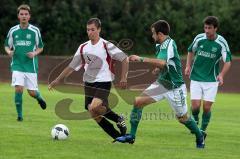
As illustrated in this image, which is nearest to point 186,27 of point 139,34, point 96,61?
point 139,34

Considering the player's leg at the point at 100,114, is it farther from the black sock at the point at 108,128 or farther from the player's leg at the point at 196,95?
the player's leg at the point at 196,95

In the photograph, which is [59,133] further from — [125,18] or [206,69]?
[125,18]

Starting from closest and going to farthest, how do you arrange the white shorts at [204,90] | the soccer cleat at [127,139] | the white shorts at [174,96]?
1. the white shorts at [174,96]
2. the soccer cleat at [127,139]
3. the white shorts at [204,90]

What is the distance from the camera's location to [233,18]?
4100cm

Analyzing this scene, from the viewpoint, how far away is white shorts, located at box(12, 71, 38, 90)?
51.2ft

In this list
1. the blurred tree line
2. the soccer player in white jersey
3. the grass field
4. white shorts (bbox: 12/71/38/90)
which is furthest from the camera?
the blurred tree line

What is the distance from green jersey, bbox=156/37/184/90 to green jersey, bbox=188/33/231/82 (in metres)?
2.29

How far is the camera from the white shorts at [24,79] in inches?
614

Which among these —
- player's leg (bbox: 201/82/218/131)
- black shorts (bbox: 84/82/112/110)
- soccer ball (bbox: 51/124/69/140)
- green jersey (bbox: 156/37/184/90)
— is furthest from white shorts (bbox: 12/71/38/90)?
green jersey (bbox: 156/37/184/90)

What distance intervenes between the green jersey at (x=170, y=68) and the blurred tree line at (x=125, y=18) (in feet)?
89.7

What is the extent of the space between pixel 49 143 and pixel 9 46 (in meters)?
5.00

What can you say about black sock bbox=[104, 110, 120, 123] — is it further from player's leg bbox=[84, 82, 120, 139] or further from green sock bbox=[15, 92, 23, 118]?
green sock bbox=[15, 92, 23, 118]

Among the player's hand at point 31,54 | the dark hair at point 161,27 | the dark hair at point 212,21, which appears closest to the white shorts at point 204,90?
the dark hair at point 212,21

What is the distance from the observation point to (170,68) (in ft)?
37.0
